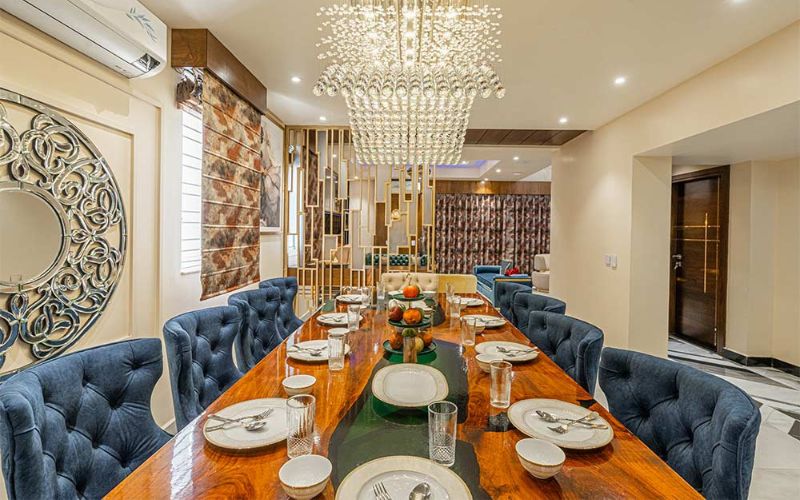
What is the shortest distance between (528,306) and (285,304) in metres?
1.72

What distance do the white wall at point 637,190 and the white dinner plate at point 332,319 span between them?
2943 mm

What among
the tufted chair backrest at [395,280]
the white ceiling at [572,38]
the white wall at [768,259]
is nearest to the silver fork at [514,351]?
the white ceiling at [572,38]

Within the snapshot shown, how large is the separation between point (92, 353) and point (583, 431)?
1.45m

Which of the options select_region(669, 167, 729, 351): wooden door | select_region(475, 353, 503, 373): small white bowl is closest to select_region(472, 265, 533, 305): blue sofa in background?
select_region(669, 167, 729, 351): wooden door

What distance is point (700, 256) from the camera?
4805 mm

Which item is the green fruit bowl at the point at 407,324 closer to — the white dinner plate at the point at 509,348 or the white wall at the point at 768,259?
the white dinner plate at the point at 509,348

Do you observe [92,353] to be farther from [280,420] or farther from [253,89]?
[253,89]

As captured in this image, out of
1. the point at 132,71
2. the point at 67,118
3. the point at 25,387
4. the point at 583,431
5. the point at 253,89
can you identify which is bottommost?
the point at 583,431

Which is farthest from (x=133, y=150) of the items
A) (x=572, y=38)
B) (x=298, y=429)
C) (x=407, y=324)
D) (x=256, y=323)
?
(x=572, y=38)

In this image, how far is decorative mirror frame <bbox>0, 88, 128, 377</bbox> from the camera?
1.55m

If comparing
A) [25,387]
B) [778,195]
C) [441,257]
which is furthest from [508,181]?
[25,387]

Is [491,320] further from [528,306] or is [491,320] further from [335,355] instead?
[335,355]

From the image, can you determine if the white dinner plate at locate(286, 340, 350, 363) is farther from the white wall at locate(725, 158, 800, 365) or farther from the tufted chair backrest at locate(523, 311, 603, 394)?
the white wall at locate(725, 158, 800, 365)

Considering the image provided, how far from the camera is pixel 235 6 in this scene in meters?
2.20
